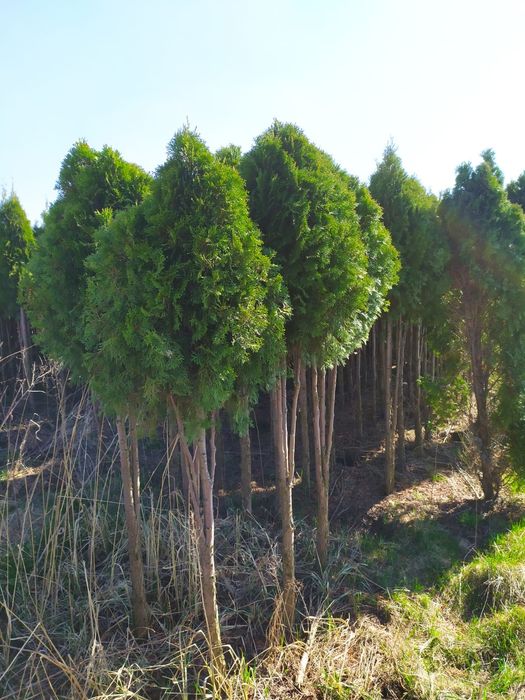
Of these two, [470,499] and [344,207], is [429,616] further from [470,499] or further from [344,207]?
[344,207]

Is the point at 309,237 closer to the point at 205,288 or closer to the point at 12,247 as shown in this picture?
the point at 205,288

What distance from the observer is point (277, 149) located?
3.26 m

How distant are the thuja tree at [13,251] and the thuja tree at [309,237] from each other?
602 centimetres

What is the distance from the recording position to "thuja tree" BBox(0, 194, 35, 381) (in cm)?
825

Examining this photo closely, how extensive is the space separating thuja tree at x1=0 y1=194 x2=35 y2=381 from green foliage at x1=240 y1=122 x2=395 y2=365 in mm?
6039

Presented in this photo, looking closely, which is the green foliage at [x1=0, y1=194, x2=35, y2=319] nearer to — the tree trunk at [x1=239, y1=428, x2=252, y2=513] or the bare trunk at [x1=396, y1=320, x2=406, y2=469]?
the tree trunk at [x1=239, y1=428, x2=252, y2=513]

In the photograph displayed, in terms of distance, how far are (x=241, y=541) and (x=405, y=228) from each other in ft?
11.1

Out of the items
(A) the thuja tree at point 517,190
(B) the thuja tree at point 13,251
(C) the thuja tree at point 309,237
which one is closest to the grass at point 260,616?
(C) the thuja tree at point 309,237

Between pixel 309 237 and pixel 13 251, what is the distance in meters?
6.71

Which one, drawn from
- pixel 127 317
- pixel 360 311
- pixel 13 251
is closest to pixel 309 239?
pixel 360 311

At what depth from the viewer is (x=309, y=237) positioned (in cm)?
309

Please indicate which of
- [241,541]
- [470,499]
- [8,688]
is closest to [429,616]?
[241,541]

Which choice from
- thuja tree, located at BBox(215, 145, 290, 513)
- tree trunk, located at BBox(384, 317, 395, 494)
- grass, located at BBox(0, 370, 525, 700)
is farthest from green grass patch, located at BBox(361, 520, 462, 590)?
thuja tree, located at BBox(215, 145, 290, 513)

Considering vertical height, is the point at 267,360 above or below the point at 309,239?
below
